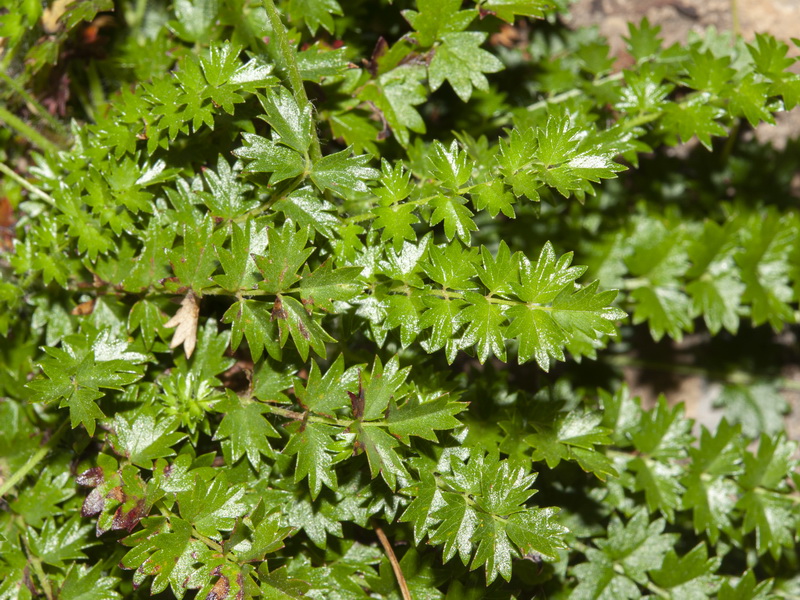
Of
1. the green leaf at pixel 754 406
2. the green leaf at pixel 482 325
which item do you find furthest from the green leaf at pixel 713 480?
the green leaf at pixel 482 325

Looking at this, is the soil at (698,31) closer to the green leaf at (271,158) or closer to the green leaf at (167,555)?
the green leaf at (271,158)

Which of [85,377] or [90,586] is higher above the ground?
[85,377]

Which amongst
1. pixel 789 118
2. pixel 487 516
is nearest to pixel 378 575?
pixel 487 516

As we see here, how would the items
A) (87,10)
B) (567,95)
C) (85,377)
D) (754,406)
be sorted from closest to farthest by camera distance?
(85,377), (87,10), (567,95), (754,406)

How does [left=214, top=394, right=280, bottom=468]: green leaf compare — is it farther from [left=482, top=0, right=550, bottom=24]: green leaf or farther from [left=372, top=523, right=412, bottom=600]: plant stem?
[left=482, top=0, right=550, bottom=24]: green leaf

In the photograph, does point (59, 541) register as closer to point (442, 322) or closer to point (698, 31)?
point (442, 322)

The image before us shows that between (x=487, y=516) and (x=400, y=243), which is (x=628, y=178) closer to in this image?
(x=400, y=243)

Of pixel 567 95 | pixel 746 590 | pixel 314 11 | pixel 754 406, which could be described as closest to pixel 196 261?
pixel 314 11
